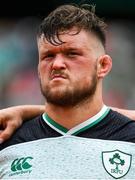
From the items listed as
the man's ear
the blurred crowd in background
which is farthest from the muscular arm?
the blurred crowd in background

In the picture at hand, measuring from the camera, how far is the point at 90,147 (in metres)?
2.39

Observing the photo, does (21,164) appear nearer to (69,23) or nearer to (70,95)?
(70,95)

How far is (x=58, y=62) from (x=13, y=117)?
0.38 metres

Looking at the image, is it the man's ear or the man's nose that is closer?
the man's nose

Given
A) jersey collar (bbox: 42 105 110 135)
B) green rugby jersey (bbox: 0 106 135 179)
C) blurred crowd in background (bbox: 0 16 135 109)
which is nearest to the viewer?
green rugby jersey (bbox: 0 106 135 179)

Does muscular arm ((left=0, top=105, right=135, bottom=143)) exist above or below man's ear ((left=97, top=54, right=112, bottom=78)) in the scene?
below

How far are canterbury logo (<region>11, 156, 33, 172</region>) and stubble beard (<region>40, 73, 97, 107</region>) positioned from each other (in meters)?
0.26

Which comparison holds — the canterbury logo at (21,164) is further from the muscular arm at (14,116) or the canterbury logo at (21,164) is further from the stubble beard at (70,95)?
the stubble beard at (70,95)

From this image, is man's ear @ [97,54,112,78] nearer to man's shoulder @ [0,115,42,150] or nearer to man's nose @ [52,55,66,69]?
man's nose @ [52,55,66,69]

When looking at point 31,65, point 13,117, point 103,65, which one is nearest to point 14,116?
point 13,117

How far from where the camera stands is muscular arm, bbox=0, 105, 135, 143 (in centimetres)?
252

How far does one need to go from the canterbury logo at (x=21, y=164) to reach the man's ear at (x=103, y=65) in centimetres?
49

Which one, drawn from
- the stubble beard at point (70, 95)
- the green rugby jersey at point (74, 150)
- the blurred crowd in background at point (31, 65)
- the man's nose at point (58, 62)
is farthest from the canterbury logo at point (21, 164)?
the blurred crowd in background at point (31, 65)

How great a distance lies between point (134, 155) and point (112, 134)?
14 cm
